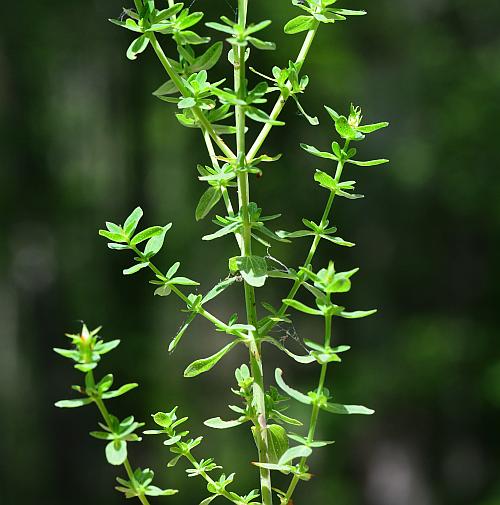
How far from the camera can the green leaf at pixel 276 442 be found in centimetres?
94

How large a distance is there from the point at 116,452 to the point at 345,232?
Result: 6.44 meters

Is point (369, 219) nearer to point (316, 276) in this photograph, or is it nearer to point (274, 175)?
point (274, 175)

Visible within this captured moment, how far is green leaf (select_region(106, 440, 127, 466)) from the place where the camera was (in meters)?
0.75

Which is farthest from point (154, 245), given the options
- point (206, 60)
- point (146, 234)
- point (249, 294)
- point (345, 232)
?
point (345, 232)

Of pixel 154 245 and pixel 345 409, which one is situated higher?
pixel 154 245

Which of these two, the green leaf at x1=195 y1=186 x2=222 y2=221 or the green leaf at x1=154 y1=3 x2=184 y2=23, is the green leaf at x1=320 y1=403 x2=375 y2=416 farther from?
the green leaf at x1=154 y1=3 x2=184 y2=23

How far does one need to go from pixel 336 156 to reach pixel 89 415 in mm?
6177

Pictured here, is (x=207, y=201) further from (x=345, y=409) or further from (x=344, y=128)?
(x=345, y=409)

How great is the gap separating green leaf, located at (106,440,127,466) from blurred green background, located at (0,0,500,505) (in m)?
5.50

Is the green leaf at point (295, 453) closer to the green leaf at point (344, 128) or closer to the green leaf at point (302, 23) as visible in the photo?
the green leaf at point (344, 128)

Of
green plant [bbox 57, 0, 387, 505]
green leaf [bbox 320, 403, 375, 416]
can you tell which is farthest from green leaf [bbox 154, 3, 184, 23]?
green leaf [bbox 320, 403, 375, 416]

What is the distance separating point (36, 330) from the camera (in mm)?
6941

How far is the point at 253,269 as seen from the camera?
2.91 ft

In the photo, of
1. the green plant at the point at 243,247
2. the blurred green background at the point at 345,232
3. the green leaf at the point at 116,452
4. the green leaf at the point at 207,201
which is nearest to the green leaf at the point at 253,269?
the green plant at the point at 243,247
